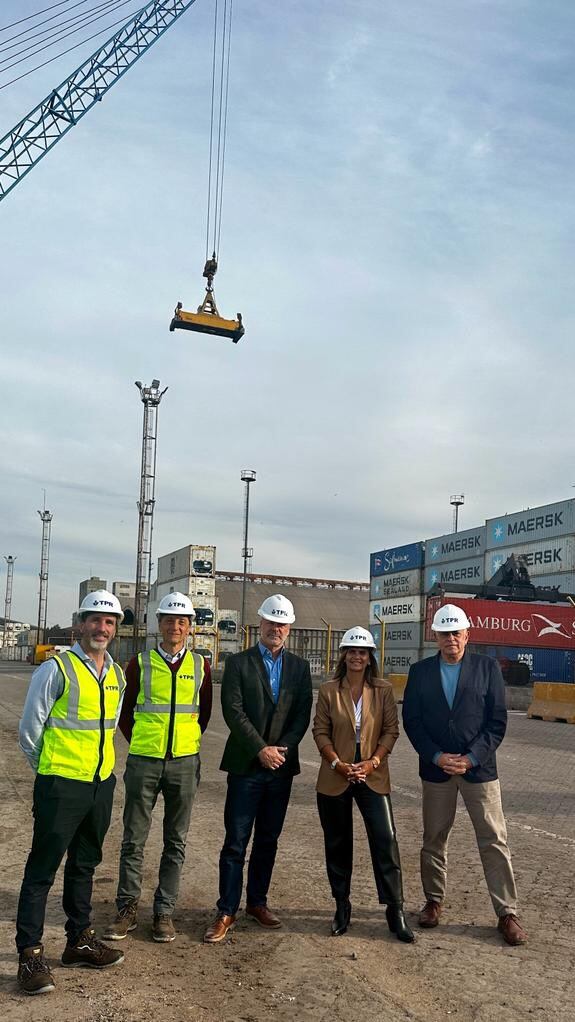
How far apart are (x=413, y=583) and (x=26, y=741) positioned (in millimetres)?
52713

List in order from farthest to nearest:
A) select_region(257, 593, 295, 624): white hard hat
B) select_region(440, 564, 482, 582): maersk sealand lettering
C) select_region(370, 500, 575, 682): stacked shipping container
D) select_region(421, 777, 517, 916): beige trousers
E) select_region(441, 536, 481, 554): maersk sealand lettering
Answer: select_region(441, 536, 481, 554): maersk sealand lettering
select_region(440, 564, 482, 582): maersk sealand lettering
select_region(370, 500, 575, 682): stacked shipping container
select_region(257, 593, 295, 624): white hard hat
select_region(421, 777, 517, 916): beige trousers

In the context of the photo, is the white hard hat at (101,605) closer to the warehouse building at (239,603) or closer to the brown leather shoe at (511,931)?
the brown leather shoe at (511,931)

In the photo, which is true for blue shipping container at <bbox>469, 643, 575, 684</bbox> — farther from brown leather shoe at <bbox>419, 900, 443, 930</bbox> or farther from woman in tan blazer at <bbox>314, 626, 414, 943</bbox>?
woman in tan blazer at <bbox>314, 626, 414, 943</bbox>

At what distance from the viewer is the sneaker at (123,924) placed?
4.91 metres

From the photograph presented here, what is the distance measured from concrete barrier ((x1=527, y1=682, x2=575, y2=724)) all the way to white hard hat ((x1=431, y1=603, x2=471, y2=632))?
19.5 metres

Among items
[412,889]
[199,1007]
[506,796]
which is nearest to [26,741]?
[199,1007]

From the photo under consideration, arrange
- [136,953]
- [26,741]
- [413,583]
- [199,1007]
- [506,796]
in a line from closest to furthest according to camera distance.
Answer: [199,1007] < [26,741] < [136,953] < [506,796] < [413,583]

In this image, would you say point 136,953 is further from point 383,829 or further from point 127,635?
point 127,635

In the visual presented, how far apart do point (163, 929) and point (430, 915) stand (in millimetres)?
1655

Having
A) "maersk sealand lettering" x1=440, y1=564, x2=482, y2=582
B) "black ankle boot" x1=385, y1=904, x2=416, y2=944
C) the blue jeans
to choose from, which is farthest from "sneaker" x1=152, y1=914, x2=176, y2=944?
"maersk sealand lettering" x1=440, y1=564, x2=482, y2=582

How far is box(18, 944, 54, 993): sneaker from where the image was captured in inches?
164

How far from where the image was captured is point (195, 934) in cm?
510

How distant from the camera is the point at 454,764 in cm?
536

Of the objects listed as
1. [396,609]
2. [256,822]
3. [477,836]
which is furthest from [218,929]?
[396,609]
